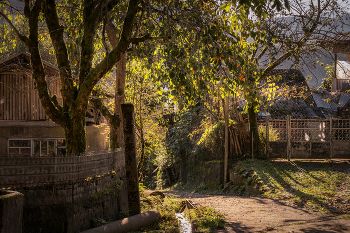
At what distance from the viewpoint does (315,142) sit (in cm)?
1545

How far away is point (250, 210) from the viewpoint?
9195mm

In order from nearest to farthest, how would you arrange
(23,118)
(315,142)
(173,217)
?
(173,217) → (315,142) → (23,118)

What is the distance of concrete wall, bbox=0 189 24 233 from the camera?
3787 millimetres

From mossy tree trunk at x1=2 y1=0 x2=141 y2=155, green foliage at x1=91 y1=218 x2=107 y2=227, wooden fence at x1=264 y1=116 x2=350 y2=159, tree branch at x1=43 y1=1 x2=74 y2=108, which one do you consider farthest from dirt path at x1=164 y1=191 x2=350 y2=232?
wooden fence at x1=264 y1=116 x2=350 y2=159

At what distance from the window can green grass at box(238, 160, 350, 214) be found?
9.49m

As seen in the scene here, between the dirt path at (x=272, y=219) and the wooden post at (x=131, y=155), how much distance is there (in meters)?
2.13

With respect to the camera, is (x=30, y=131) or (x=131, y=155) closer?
Answer: (x=131, y=155)

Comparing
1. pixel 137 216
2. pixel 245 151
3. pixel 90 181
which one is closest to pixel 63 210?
pixel 90 181

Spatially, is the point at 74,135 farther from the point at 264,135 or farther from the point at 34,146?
the point at 264,135

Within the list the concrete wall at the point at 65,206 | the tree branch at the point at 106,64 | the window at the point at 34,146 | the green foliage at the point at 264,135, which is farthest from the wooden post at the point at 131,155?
the green foliage at the point at 264,135

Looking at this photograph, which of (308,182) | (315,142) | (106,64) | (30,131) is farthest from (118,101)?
(315,142)

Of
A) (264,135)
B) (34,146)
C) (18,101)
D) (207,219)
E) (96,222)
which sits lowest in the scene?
(207,219)

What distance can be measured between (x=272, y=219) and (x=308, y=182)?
5060mm

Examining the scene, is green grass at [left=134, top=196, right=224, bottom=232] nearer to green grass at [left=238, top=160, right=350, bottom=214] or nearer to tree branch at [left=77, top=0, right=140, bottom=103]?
green grass at [left=238, top=160, right=350, bottom=214]
